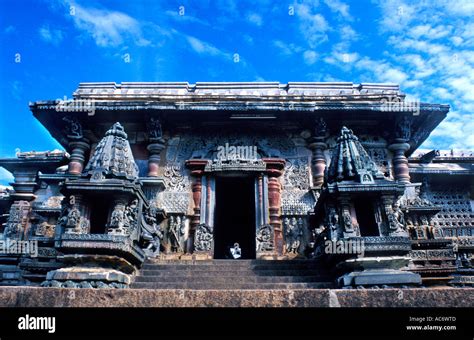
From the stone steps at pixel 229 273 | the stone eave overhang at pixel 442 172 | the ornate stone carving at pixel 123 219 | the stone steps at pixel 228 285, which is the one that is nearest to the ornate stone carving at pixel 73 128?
the ornate stone carving at pixel 123 219

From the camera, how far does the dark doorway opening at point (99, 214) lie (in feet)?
25.7

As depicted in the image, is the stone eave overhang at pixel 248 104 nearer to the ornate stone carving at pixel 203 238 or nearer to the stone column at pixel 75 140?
the stone column at pixel 75 140

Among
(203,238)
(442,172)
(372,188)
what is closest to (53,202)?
(203,238)

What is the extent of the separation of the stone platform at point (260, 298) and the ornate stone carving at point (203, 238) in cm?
705

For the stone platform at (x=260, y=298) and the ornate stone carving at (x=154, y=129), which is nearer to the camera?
the stone platform at (x=260, y=298)

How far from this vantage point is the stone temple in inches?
285

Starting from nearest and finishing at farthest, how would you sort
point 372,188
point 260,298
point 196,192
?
1. point 260,298
2. point 372,188
3. point 196,192

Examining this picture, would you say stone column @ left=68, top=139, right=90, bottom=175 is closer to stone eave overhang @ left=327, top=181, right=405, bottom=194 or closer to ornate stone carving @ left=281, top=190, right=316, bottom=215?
ornate stone carving @ left=281, top=190, right=316, bottom=215

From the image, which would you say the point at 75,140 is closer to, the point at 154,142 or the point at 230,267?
the point at 154,142

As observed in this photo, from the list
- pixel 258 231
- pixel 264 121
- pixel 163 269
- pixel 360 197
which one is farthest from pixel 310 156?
pixel 163 269

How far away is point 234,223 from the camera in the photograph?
18.5 meters

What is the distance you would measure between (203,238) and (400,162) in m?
7.13
